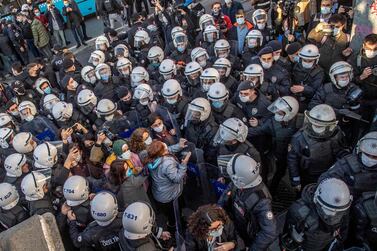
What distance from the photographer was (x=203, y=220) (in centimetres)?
369

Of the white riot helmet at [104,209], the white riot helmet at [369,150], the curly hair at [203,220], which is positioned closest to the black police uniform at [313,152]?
the white riot helmet at [369,150]

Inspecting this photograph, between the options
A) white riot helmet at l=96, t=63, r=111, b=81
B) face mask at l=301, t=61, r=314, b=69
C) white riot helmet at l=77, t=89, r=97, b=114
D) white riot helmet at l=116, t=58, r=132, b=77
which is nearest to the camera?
face mask at l=301, t=61, r=314, b=69

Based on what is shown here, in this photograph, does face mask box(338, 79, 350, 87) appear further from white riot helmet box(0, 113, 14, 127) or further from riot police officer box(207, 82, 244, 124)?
white riot helmet box(0, 113, 14, 127)

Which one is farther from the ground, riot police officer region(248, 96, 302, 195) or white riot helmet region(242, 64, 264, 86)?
white riot helmet region(242, 64, 264, 86)

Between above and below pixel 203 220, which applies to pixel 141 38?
below

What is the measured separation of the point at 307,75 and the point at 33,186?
4710 mm

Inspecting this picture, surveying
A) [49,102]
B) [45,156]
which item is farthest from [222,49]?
[45,156]

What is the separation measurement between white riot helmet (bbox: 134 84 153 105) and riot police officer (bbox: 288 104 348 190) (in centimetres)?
294

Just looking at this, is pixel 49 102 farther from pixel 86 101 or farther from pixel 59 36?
pixel 59 36

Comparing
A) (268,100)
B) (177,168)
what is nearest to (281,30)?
(268,100)

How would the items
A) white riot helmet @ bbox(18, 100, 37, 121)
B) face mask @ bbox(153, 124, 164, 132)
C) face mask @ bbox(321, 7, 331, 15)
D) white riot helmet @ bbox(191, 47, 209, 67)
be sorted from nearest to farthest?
1. face mask @ bbox(153, 124, 164, 132)
2. white riot helmet @ bbox(18, 100, 37, 121)
3. white riot helmet @ bbox(191, 47, 209, 67)
4. face mask @ bbox(321, 7, 331, 15)

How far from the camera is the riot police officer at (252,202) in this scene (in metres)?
3.99

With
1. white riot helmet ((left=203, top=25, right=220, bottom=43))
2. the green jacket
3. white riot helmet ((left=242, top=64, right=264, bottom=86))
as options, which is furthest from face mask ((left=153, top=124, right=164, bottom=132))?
the green jacket

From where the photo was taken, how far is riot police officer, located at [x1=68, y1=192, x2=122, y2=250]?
415 cm
